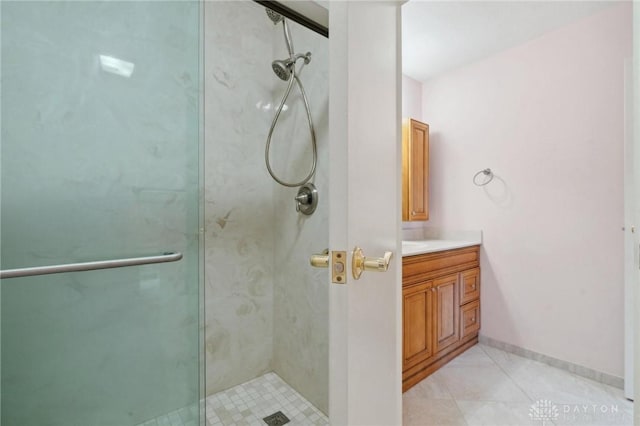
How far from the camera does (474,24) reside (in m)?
1.87

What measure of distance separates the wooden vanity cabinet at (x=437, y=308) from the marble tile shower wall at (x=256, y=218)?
586 millimetres

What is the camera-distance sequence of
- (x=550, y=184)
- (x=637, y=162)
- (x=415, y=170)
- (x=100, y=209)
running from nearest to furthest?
(x=637, y=162) < (x=100, y=209) < (x=550, y=184) < (x=415, y=170)

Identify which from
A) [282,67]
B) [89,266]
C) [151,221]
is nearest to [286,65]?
[282,67]

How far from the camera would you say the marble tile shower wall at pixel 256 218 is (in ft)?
4.63

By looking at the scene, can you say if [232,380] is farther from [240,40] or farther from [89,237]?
[240,40]

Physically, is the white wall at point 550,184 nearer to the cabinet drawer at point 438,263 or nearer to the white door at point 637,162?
the cabinet drawer at point 438,263

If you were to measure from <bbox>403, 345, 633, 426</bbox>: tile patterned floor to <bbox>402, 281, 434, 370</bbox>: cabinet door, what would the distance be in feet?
0.60

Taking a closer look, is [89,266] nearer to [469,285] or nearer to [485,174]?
[469,285]

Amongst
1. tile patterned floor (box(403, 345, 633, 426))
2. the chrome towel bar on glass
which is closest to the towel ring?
tile patterned floor (box(403, 345, 633, 426))

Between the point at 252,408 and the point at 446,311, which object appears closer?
the point at 252,408

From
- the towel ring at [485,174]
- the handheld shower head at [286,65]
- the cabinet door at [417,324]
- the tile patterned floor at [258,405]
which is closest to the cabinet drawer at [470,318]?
the cabinet door at [417,324]

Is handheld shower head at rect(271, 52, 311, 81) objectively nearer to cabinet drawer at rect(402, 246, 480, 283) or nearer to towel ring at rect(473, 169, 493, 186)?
cabinet drawer at rect(402, 246, 480, 283)

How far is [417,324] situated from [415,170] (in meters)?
1.22

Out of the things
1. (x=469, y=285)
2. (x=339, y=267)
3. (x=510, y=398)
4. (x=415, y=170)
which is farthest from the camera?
(x=415, y=170)
